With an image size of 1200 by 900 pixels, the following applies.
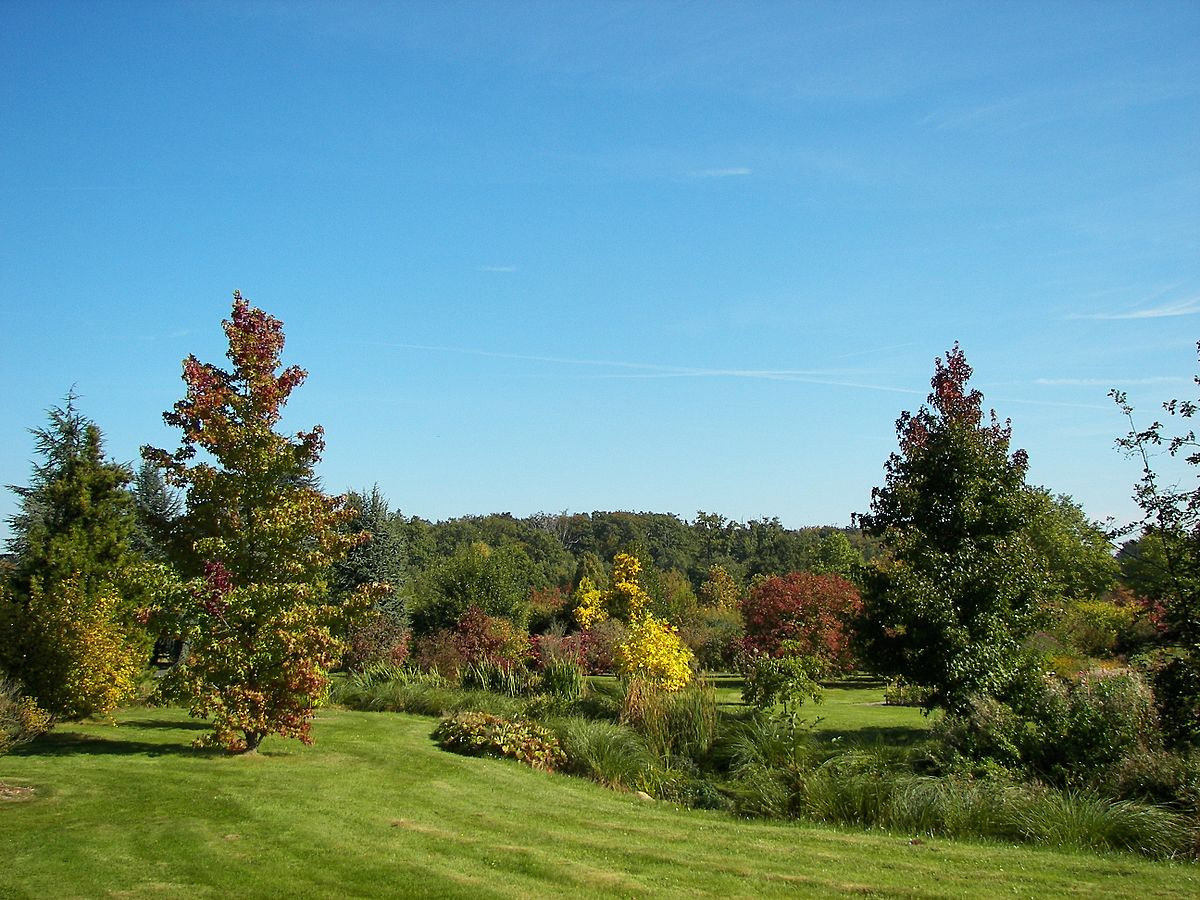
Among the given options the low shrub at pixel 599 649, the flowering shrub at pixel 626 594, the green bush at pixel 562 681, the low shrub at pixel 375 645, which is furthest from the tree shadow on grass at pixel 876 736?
the flowering shrub at pixel 626 594

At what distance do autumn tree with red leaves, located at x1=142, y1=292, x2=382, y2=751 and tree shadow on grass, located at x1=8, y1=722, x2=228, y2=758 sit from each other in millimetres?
946

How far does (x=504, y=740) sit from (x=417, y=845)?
19.4 feet

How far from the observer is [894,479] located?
601 inches

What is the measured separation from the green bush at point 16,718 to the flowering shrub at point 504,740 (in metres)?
6.35

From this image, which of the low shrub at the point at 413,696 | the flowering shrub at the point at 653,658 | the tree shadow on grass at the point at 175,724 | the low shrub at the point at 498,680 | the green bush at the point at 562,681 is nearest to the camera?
the tree shadow on grass at the point at 175,724

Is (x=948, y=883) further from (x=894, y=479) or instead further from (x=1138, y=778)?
(x=894, y=479)

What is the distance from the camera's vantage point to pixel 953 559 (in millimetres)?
13844

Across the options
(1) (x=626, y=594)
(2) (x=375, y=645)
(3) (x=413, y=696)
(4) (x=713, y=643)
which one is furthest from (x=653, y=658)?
(1) (x=626, y=594)

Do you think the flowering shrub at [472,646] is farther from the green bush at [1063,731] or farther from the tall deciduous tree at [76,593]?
the green bush at [1063,731]

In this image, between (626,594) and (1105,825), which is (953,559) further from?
(626,594)

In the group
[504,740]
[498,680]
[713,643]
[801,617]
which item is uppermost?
[801,617]

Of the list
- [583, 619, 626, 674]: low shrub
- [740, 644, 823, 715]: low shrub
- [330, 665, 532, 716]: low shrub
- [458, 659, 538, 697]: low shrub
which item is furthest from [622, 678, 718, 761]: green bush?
[583, 619, 626, 674]: low shrub

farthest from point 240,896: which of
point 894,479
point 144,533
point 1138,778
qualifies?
point 144,533

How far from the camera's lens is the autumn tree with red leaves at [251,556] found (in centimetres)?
1253
